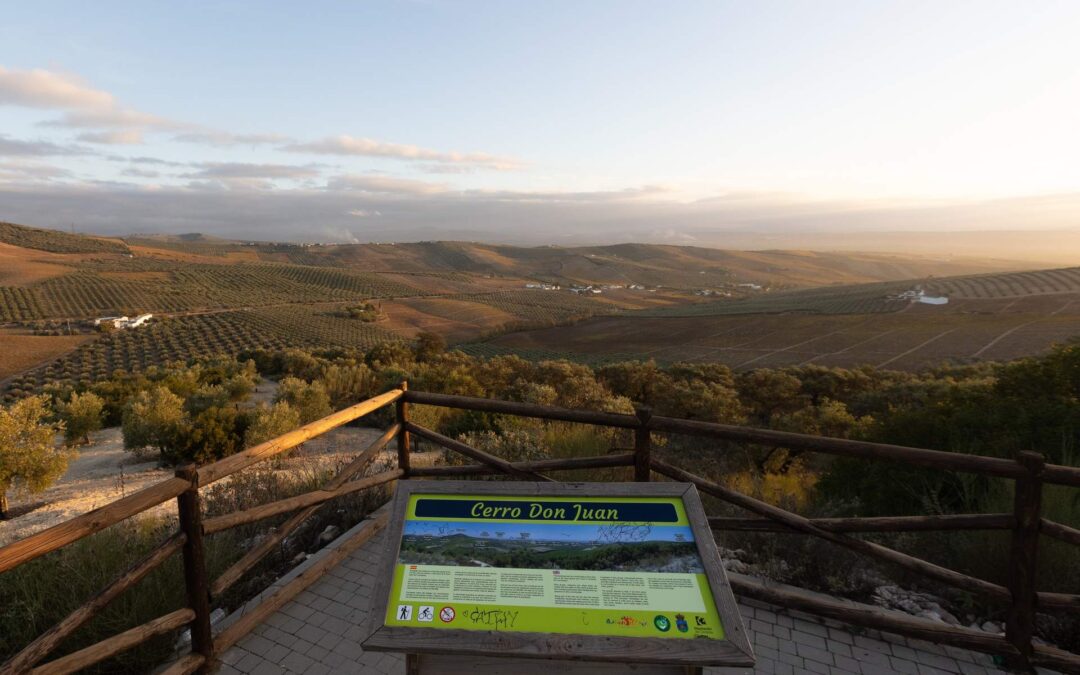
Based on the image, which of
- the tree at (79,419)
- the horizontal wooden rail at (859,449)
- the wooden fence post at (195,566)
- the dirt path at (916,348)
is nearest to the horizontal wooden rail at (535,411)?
the horizontal wooden rail at (859,449)

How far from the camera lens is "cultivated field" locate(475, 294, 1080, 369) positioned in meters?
39.6

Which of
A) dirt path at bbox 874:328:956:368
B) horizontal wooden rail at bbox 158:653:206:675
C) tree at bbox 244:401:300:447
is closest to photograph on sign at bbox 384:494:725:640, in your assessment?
horizontal wooden rail at bbox 158:653:206:675

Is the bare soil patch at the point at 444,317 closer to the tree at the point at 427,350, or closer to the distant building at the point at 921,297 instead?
the tree at the point at 427,350

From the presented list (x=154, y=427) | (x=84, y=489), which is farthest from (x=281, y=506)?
(x=154, y=427)

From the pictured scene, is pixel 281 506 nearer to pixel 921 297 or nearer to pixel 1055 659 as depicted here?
pixel 1055 659

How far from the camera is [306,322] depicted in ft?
210

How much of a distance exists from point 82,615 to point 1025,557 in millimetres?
4557

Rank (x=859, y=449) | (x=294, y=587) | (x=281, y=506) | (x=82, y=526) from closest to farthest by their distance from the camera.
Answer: (x=82, y=526) < (x=859, y=449) < (x=281, y=506) < (x=294, y=587)

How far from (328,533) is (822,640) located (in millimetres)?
3895

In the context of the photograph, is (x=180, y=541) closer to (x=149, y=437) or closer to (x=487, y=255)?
(x=149, y=437)

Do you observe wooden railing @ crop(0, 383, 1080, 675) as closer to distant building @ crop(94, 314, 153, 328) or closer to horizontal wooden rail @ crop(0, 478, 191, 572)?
horizontal wooden rail @ crop(0, 478, 191, 572)

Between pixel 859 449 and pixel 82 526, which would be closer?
pixel 82 526

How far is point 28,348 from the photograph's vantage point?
4509 centimetres

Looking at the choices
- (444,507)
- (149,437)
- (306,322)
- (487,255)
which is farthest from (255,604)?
(487,255)
